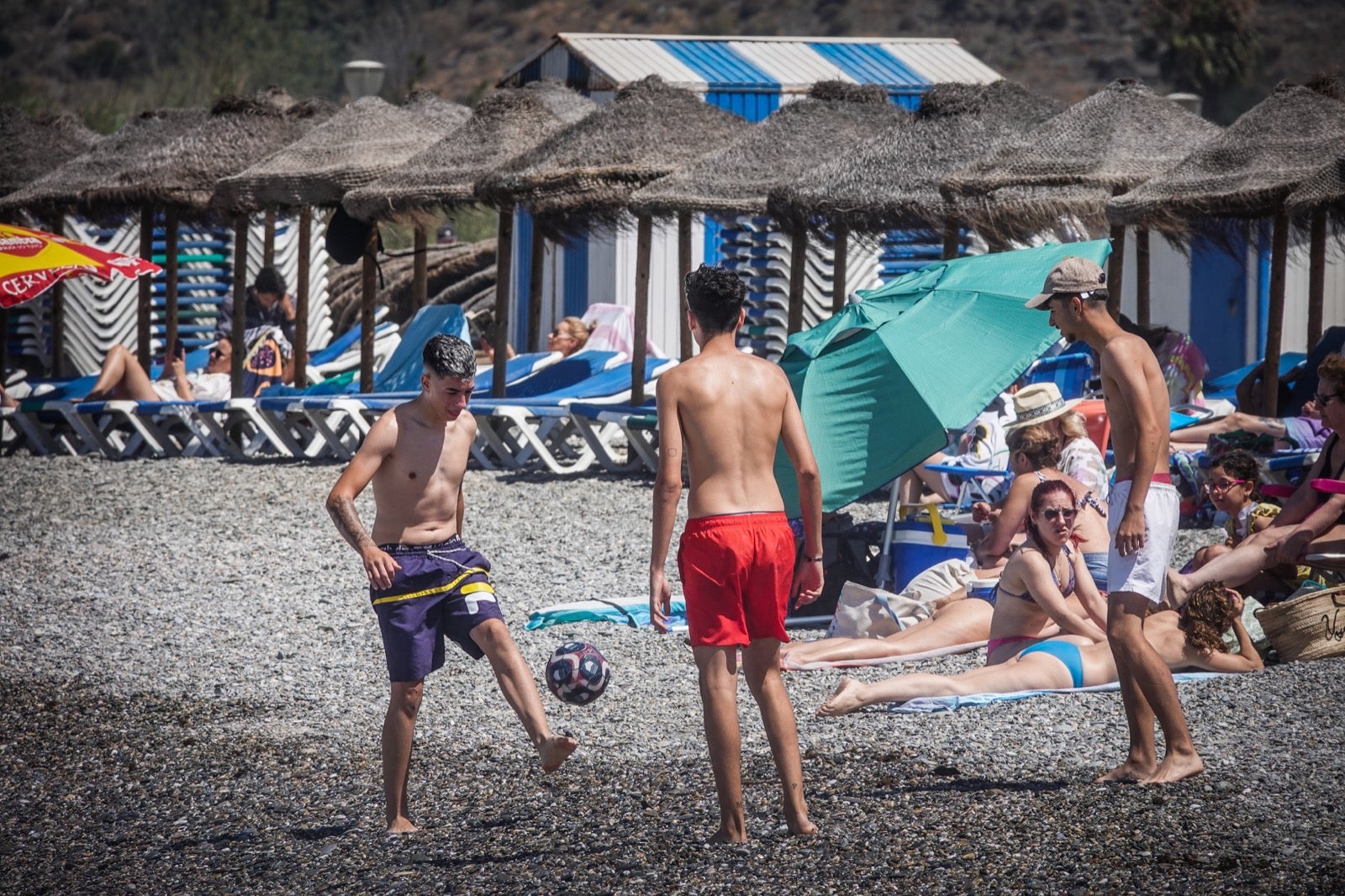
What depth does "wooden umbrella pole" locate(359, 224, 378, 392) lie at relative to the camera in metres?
13.9

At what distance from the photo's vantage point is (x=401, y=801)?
14.5ft

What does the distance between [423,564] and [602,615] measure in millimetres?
2784

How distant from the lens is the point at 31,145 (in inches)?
686

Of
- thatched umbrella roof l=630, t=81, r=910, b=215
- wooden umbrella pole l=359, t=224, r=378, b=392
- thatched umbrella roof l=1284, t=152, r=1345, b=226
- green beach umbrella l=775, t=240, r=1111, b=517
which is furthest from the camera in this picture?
wooden umbrella pole l=359, t=224, r=378, b=392

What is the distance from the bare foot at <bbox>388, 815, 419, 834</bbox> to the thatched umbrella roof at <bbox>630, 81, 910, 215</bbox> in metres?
7.34

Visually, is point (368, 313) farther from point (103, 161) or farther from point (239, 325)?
point (103, 161)

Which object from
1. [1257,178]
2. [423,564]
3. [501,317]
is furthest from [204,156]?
[423,564]

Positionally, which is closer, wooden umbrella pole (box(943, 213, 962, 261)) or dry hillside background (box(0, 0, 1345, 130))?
wooden umbrella pole (box(943, 213, 962, 261))

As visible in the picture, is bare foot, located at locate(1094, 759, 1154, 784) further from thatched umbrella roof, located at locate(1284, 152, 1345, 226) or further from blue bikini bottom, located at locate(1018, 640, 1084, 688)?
thatched umbrella roof, located at locate(1284, 152, 1345, 226)

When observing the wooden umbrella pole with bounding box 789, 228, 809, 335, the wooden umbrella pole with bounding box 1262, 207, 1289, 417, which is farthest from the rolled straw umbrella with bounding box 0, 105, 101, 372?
the wooden umbrella pole with bounding box 1262, 207, 1289, 417

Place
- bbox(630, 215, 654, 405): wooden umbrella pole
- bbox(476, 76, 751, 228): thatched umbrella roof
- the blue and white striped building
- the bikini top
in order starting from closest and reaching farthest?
the bikini top, bbox(476, 76, 751, 228): thatched umbrella roof, bbox(630, 215, 654, 405): wooden umbrella pole, the blue and white striped building

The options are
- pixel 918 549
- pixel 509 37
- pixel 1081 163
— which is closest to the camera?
pixel 918 549

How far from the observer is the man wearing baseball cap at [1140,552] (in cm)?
451

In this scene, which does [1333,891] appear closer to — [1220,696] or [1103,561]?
A: [1220,696]
